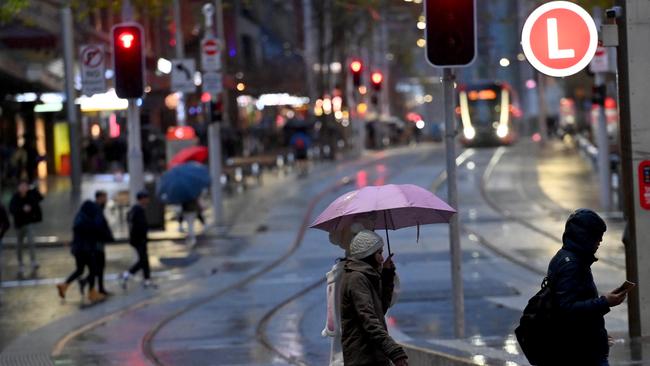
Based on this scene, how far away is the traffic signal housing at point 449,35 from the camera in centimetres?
1242

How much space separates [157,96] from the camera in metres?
54.7

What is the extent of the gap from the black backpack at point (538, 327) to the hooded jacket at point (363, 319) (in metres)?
0.72

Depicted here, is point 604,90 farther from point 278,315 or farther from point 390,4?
point 390,4

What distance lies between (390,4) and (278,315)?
3766 cm

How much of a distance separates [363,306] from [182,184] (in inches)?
811

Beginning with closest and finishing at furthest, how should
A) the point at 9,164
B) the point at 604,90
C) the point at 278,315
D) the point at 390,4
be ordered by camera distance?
1. the point at 278,315
2. the point at 604,90
3. the point at 9,164
4. the point at 390,4

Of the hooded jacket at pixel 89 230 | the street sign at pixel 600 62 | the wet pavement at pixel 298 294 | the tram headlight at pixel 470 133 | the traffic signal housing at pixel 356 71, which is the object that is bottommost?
the wet pavement at pixel 298 294

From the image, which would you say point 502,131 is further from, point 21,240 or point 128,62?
point 128,62

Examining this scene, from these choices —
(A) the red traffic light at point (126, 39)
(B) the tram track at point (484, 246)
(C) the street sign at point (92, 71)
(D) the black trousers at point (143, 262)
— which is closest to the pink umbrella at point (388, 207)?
(B) the tram track at point (484, 246)

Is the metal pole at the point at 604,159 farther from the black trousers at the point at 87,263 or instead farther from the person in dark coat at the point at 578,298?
the person in dark coat at the point at 578,298

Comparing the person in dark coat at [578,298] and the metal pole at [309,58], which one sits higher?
the metal pole at [309,58]

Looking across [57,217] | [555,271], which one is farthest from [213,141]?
[555,271]

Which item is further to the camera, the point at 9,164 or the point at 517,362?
the point at 9,164

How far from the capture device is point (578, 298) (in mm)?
7469
